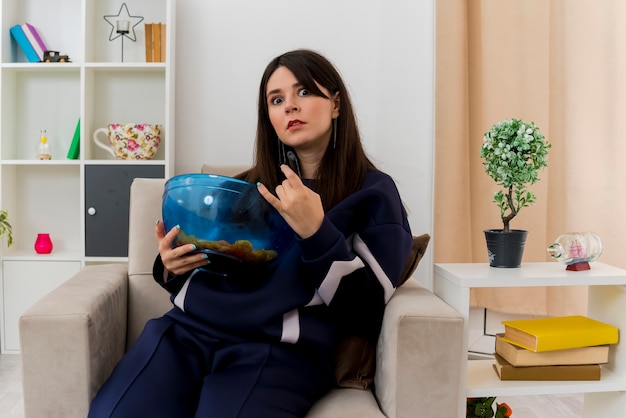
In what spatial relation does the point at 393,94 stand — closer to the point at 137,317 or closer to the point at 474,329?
the point at 474,329

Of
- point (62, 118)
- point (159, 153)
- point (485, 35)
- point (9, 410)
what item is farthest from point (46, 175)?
point (485, 35)

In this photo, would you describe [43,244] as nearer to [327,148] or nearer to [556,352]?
[327,148]

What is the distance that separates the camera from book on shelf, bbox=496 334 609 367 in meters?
1.56

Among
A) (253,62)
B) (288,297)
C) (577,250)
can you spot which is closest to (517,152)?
(577,250)

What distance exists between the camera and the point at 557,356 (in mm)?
1572

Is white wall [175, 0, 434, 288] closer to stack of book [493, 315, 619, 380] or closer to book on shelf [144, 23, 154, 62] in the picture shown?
book on shelf [144, 23, 154, 62]

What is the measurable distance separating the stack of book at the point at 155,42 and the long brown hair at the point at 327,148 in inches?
47.6

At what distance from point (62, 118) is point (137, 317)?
1.42m

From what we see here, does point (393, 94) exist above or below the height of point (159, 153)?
above

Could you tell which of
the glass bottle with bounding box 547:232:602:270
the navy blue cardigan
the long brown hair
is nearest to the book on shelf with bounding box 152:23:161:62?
the long brown hair

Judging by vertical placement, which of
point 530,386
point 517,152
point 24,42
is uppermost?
point 24,42

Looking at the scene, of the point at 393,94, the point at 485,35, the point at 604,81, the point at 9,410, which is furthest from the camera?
the point at 393,94

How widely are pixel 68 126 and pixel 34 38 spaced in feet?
1.21

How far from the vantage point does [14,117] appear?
283cm
